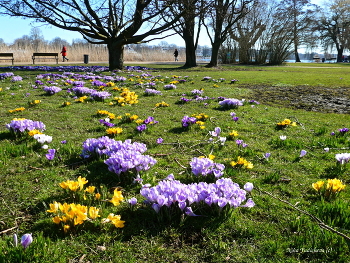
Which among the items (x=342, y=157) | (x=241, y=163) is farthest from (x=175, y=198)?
(x=342, y=157)

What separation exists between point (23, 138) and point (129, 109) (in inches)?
123

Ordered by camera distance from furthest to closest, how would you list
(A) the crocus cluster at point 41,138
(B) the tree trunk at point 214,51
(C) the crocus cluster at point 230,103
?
(B) the tree trunk at point 214,51 → (C) the crocus cluster at point 230,103 → (A) the crocus cluster at point 41,138

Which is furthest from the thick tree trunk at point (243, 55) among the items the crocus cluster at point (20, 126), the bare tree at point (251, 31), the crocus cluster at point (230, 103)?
the crocus cluster at point (20, 126)

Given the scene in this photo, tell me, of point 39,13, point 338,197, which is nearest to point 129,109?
point 338,197

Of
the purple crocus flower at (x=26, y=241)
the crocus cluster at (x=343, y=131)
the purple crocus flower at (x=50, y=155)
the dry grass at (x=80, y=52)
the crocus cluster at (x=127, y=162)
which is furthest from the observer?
the dry grass at (x=80, y=52)

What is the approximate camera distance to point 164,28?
60.3ft

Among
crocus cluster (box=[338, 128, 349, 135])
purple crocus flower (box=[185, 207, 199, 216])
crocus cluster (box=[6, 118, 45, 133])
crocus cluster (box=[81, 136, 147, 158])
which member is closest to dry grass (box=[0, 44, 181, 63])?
crocus cluster (box=[6, 118, 45, 133])

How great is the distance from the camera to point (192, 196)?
2.35 meters

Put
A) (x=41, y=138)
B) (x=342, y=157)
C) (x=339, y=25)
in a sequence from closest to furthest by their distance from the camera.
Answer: (x=342, y=157)
(x=41, y=138)
(x=339, y=25)

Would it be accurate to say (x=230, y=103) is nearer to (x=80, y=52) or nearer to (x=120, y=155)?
(x=120, y=155)

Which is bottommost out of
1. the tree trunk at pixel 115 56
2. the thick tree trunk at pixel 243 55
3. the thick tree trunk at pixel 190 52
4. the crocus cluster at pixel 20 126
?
the crocus cluster at pixel 20 126

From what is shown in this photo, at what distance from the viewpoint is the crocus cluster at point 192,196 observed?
7.49ft

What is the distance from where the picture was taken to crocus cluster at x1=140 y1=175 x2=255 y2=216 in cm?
228

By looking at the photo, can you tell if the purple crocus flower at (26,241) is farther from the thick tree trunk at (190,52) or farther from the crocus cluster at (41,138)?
the thick tree trunk at (190,52)
